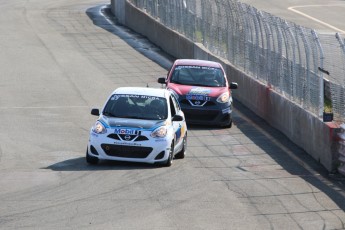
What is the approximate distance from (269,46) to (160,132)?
29.0 ft

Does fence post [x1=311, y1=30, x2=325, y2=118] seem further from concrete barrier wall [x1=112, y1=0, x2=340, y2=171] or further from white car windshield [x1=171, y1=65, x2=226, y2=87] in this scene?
white car windshield [x1=171, y1=65, x2=226, y2=87]

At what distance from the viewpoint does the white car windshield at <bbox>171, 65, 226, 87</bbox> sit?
26125 millimetres

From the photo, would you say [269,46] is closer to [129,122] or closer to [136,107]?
[136,107]

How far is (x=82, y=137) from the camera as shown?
22641mm

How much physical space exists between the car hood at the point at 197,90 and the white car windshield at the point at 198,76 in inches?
12.8

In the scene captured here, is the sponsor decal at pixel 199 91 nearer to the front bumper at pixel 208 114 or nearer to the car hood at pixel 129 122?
the front bumper at pixel 208 114

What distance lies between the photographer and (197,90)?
2538cm

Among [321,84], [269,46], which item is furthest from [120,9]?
[321,84]

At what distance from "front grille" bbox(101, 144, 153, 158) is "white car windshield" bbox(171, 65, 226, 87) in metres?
7.39

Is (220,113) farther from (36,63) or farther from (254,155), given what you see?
(36,63)

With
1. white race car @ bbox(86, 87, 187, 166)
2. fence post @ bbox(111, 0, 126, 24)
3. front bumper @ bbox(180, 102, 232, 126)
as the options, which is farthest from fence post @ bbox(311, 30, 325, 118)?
fence post @ bbox(111, 0, 126, 24)

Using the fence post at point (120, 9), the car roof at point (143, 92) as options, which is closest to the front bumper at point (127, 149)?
the car roof at point (143, 92)

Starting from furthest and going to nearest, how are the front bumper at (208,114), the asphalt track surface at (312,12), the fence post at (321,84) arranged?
the asphalt track surface at (312,12) < the front bumper at (208,114) < the fence post at (321,84)

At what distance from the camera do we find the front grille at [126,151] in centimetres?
1877
